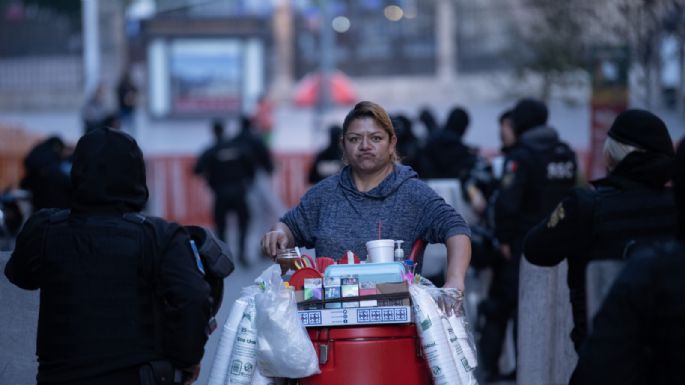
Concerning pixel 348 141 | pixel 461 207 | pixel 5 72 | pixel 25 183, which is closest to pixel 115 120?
pixel 25 183

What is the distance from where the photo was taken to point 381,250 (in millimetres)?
5090

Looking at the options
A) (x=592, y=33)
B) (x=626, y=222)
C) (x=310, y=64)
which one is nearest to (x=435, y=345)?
(x=626, y=222)

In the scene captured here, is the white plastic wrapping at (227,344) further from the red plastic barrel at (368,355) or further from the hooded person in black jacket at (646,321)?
the hooded person in black jacket at (646,321)

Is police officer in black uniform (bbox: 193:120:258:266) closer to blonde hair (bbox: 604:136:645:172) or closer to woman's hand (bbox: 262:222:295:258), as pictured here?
woman's hand (bbox: 262:222:295:258)

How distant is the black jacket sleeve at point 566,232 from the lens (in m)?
4.99

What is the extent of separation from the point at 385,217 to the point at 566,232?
2.50 ft

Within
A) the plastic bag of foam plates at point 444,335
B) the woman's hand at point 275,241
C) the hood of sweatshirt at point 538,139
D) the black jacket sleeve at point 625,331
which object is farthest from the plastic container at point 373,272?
the hood of sweatshirt at point 538,139

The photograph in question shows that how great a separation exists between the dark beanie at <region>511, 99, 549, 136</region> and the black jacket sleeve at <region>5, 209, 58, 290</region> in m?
4.76

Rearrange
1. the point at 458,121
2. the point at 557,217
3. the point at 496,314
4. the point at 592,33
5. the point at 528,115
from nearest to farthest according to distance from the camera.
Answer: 1. the point at 557,217
2. the point at 528,115
3. the point at 496,314
4. the point at 458,121
5. the point at 592,33

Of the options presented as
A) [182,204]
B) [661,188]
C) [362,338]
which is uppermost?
[661,188]

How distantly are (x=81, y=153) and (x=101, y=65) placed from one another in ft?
140

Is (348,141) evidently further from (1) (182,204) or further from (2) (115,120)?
(1) (182,204)

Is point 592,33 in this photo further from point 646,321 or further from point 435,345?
point 646,321

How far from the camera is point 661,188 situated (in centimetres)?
509
